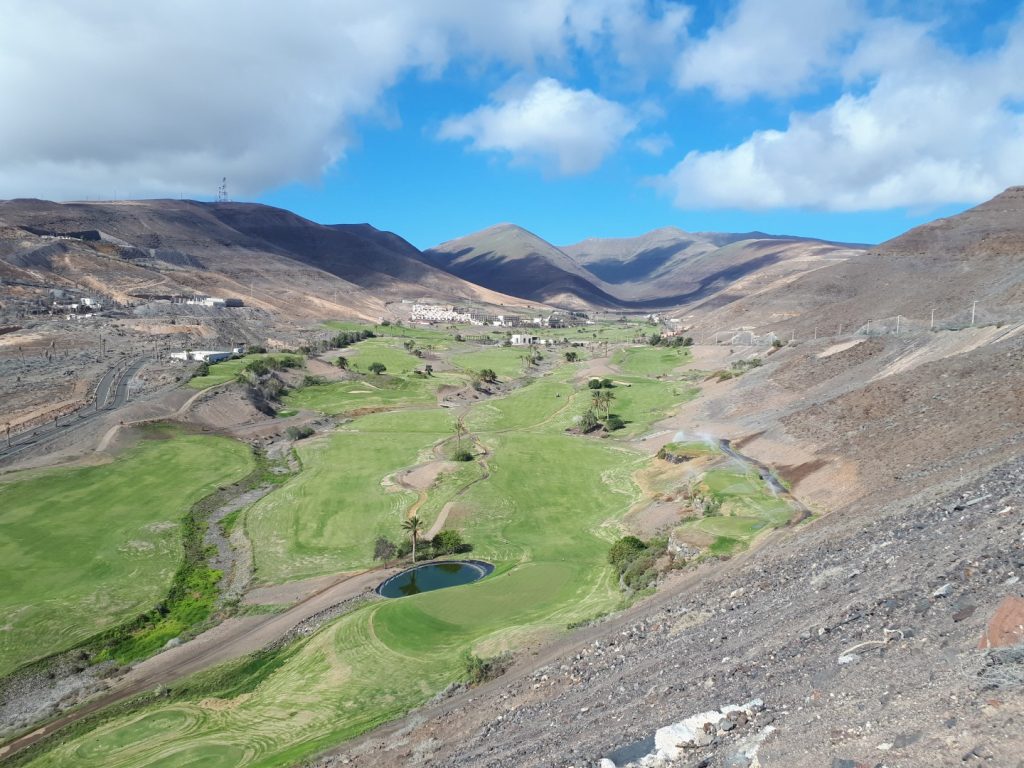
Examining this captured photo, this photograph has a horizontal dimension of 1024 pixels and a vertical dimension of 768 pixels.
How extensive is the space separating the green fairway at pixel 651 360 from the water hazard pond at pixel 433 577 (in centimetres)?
7470

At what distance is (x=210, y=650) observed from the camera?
3256 centimetres

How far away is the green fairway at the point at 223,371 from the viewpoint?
86.1 meters

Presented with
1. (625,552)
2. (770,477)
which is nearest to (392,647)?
(625,552)

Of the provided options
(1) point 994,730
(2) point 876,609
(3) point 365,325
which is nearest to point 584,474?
(2) point 876,609

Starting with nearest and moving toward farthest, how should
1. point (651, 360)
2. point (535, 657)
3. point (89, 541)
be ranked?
point (535, 657), point (89, 541), point (651, 360)

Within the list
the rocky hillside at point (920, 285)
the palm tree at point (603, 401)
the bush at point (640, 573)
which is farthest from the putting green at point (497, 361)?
the bush at point (640, 573)

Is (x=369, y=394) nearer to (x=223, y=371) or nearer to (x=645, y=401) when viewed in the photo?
(x=223, y=371)

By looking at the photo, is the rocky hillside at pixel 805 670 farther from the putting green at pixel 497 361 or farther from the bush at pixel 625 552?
the putting green at pixel 497 361

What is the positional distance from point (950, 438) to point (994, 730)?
108 ft

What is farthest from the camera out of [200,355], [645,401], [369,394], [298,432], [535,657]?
[200,355]

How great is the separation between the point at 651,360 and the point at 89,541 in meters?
97.4

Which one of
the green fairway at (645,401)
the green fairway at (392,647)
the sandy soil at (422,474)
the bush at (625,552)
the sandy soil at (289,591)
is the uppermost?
the green fairway at (645,401)

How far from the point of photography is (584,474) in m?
59.5

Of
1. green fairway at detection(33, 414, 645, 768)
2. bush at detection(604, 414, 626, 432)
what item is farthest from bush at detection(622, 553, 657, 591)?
bush at detection(604, 414, 626, 432)
